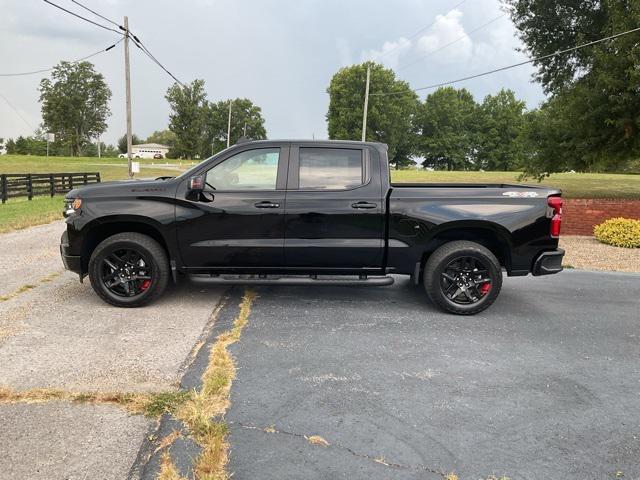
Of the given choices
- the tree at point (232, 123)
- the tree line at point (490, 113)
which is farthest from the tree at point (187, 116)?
the tree at point (232, 123)

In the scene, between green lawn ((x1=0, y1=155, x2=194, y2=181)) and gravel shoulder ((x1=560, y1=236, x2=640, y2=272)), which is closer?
gravel shoulder ((x1=560, y1=236, x2=640, y2=272))

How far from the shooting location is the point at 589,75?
14.9 m

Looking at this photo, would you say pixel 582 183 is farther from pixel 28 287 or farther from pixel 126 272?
pixel 28 287

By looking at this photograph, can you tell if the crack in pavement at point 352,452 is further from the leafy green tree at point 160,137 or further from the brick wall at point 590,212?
the leafy green tree at point 160,137

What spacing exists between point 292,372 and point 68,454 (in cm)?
160

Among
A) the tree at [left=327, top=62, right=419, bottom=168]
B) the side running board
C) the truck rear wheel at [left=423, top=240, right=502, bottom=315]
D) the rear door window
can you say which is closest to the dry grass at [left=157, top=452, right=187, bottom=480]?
the side running board

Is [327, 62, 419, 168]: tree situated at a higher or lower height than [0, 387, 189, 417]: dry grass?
higher

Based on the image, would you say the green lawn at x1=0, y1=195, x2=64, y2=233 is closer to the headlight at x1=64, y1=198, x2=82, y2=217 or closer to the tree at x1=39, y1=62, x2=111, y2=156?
the headlight at x1=64, y1=198, x2=82, y2=217

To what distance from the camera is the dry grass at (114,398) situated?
10.1 feet

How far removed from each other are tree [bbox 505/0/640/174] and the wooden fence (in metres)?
15.7

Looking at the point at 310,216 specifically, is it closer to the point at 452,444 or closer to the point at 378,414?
the point at 378,414

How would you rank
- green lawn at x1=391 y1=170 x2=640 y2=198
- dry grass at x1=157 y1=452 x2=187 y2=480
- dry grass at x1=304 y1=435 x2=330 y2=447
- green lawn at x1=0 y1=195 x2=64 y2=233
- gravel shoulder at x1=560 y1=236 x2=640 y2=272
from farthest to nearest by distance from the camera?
green lawn at x1=391 y1=170 x2=640 y2=198
green lawn at x1=0 y1=195 x2=64 y2=233
gravel shoulder at x1=560 y1=236 x2=640 y2=272
dry grass at x1=304 y1=435 x2=330 y2=447
dry grass at x1=157 y1=452 x2=187 y2=480

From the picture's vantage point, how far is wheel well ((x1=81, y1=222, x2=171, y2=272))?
5199 millimetres

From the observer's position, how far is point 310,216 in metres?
5.06
